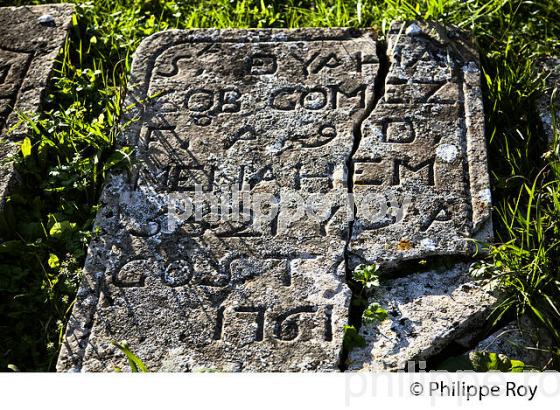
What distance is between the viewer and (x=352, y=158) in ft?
10.5

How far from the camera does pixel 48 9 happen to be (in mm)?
4004

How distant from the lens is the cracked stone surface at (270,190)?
2803 millimetres

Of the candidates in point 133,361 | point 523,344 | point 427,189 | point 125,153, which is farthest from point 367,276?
point 125,153

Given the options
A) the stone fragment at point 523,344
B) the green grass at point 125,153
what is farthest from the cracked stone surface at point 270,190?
the stone fragment at point 523,344

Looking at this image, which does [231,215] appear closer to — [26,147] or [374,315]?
[374,315]

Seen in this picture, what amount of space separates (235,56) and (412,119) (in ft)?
2.53

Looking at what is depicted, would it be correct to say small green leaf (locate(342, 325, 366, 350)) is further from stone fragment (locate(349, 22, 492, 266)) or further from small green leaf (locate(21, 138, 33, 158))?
small green leaf (locate(21, 138, 33, 158))

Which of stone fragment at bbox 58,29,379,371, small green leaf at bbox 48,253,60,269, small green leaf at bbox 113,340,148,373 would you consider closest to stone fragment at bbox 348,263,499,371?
stone fragment at bbox 58,29,379,371

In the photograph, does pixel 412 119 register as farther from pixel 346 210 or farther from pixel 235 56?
pixel 235 56

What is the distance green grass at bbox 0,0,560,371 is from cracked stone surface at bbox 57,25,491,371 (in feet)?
0.40

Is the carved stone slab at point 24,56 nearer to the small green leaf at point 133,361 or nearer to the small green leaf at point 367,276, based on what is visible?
the small green leaf at point 133,361

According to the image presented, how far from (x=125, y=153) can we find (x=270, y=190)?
561 mm

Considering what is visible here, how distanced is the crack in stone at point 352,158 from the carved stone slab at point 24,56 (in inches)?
48.9

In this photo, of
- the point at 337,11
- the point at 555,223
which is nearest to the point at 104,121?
the point at 337,11
